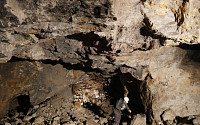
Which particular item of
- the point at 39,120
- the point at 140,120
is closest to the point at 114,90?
the point at 140,120

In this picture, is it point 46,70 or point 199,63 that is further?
point 46,70

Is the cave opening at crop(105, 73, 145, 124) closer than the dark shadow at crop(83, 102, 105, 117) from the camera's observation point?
Yes

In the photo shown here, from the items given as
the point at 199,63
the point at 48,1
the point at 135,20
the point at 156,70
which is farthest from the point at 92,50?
the point at 199,63

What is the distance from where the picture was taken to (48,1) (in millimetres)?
1685

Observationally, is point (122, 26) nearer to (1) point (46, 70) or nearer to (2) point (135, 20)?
(2) point (135, 20)

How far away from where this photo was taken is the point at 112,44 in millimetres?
2271

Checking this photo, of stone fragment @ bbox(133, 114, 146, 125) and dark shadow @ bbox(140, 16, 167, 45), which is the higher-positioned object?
dark shadow @ bbox(140, 16, 167, 45)

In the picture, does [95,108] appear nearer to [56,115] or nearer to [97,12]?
[56,115]

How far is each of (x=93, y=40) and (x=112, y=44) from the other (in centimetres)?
36

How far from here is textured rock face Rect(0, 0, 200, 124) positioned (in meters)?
1.83

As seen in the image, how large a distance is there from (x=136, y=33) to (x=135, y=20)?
0.24 metres

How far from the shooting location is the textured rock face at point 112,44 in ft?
6.01

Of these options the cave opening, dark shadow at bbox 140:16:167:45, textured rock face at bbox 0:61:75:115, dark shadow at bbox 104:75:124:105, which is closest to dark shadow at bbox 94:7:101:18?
dark shadow at bbox 140:16:167:45

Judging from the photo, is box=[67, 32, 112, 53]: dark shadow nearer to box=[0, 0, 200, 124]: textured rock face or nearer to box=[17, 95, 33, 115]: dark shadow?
box=[0, 0, 200, 124]: textured rock face
